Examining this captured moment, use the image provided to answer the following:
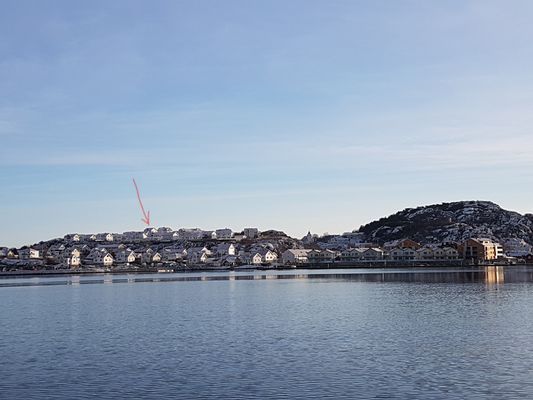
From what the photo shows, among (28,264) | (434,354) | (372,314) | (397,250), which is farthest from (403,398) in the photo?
(28,264)

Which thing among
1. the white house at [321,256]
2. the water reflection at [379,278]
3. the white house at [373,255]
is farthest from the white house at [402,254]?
the water reflection at [379,278]

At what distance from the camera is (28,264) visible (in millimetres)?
179625

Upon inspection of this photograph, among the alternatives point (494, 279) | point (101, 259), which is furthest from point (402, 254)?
point (494, 279)

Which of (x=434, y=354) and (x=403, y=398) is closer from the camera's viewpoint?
(x=403, y=398)

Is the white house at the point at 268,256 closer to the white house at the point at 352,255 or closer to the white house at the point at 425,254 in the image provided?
the white house at the point at 352,255

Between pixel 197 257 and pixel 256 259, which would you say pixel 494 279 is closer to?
pixel 256 259

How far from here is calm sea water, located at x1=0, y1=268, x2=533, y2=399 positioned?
18.1m

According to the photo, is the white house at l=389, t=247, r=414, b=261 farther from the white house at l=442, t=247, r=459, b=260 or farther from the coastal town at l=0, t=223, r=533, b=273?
the white house at l=442, t=247, r=459, b=260

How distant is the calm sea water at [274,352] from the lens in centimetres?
1806

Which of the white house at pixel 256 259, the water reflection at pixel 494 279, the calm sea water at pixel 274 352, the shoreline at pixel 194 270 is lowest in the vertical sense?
the shoreline at pixel 194 270

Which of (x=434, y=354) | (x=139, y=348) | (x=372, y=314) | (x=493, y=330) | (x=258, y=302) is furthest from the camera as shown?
(x=258, y=302)

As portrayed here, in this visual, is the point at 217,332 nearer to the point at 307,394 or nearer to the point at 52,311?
the point at 307,394

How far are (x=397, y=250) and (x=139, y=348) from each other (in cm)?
14826

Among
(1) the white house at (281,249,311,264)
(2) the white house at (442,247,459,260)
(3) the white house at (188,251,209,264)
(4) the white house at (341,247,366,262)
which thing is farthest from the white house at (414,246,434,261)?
(3) the white house at (188,251,209,264)
